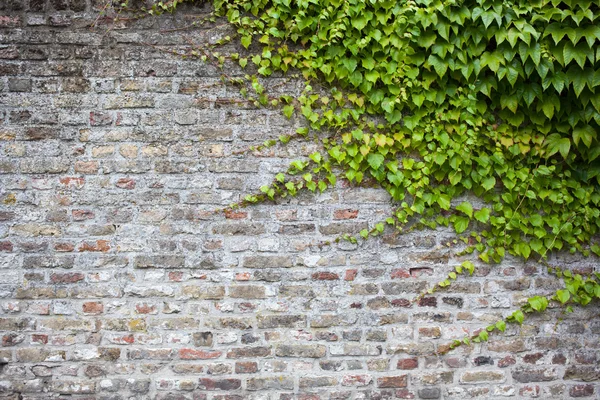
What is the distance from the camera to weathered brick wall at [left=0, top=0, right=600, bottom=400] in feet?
9.38

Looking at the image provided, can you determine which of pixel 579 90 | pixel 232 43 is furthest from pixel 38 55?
pixel 579 90

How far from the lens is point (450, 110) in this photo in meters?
2.92

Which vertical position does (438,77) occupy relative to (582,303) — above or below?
above

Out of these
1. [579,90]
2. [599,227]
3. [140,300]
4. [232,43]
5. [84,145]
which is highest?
[232,43]

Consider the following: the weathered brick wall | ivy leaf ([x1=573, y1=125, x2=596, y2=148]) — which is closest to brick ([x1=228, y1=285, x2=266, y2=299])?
the weathered brick wall

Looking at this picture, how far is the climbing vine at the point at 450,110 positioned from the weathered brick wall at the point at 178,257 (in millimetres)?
141

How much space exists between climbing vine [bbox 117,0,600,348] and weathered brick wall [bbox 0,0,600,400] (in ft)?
0.46

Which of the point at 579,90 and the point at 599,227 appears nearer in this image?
the point at 579,90

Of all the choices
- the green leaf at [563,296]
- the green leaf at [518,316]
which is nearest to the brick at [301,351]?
the green leaf at [518,316]

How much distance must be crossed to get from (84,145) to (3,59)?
674 mm

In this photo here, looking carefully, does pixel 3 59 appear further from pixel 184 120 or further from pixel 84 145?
pixel 184 120

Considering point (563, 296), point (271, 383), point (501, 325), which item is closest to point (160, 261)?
point (271, 383)

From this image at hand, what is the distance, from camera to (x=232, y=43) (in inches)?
116

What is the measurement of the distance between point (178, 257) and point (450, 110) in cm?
180
